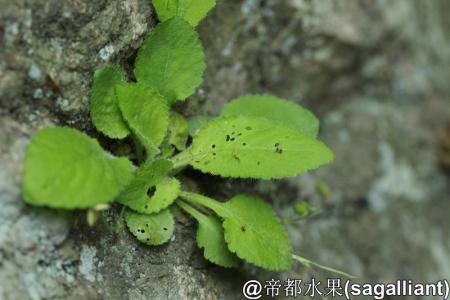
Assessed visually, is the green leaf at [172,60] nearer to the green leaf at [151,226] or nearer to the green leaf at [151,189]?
the green leaf at [151,189]

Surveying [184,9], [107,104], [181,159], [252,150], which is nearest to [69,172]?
[107,104]

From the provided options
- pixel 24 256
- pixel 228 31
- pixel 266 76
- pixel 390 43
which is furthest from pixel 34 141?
pixel 390 43

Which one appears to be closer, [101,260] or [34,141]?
[34,141]

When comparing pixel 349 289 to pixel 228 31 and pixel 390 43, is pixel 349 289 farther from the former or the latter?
pixel 390 43

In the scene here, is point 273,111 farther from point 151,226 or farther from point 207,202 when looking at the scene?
point 151,226

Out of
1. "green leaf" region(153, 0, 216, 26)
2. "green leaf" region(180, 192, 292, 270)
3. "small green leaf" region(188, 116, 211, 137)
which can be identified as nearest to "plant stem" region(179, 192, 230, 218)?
"green leaf" region(180, 192, 292, 270)

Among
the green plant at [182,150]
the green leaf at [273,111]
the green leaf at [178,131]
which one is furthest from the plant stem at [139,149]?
the green leaf at [273,111]
